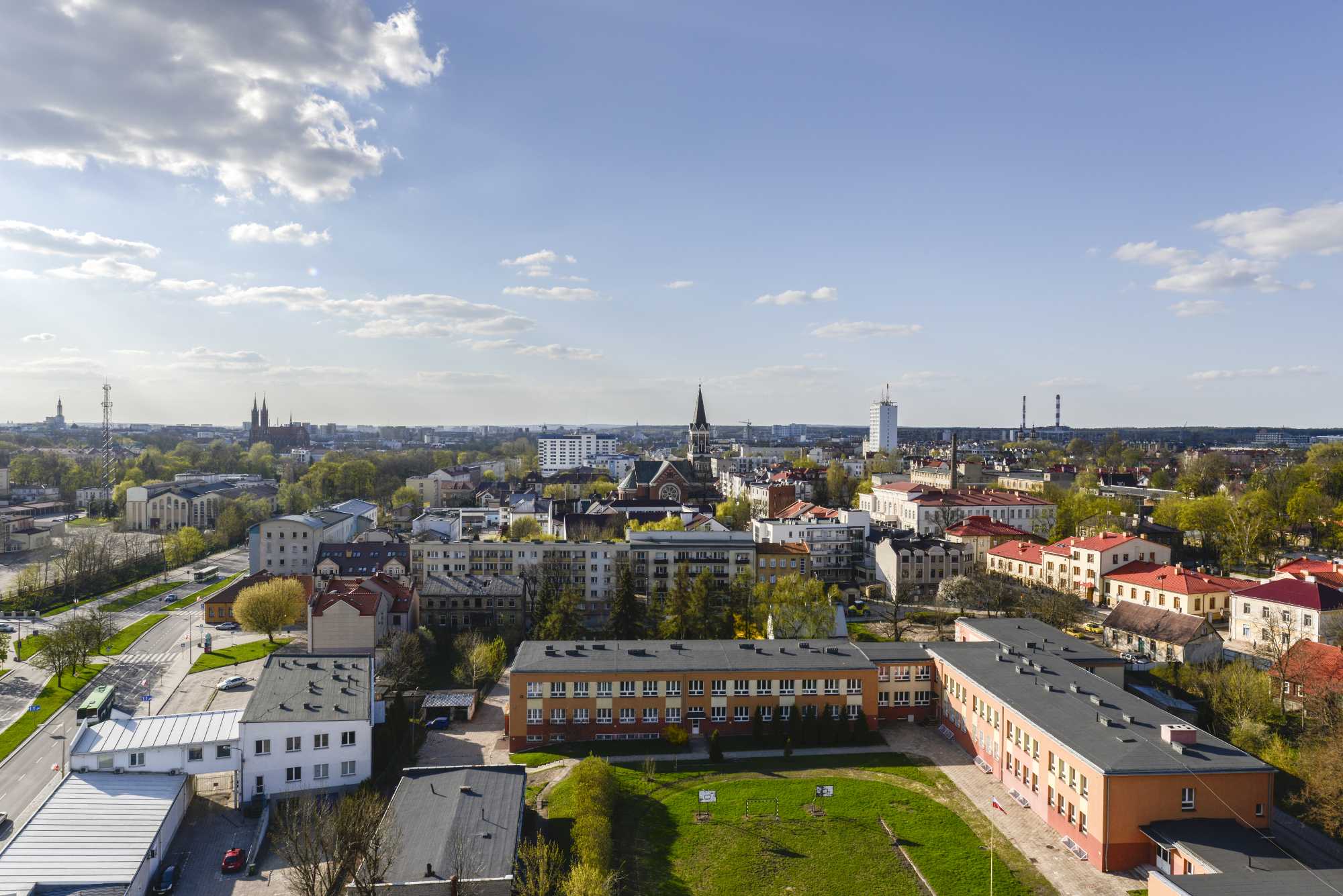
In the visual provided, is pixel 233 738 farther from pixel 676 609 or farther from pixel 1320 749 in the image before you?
pixel 1320 749

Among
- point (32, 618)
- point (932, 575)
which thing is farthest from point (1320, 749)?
point (32, 618)

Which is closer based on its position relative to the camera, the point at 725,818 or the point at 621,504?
the point at 725,818

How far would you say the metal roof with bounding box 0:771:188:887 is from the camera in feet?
64.7

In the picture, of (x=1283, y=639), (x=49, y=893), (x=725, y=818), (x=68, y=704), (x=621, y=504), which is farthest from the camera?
(x=621, y=504)

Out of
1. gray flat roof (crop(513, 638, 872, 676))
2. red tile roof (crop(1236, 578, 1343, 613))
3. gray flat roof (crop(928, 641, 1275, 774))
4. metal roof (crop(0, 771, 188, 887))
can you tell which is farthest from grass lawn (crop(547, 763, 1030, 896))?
red tile roof (crop(1236, 578, 1343, 613))

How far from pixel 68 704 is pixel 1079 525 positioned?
66658 mm

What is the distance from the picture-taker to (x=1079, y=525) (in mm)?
64375

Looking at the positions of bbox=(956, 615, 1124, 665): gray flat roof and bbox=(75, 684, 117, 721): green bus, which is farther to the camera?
bbox=(956, 615, 1124, 665): gray flat roof

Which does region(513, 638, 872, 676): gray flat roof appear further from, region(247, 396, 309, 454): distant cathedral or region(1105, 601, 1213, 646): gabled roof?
region(247, 396, 309, 454): distant cathedral

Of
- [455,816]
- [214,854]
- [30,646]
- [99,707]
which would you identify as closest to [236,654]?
[30,646]

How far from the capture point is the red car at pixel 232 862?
72.3 feet

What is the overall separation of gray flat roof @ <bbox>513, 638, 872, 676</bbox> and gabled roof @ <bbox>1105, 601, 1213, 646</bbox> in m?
17.1

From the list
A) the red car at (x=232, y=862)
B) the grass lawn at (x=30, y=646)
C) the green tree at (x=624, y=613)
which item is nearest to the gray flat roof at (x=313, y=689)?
the red car at (x=232, y=862)

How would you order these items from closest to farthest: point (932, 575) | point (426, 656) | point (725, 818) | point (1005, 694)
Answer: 1. point (725, 818)
2. point (1005, 694)
3. point (426, 656)
4. point (932, 575)
